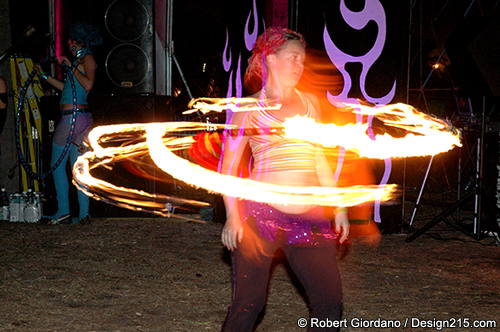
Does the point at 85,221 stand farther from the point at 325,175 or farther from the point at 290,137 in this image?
the point at 290,137

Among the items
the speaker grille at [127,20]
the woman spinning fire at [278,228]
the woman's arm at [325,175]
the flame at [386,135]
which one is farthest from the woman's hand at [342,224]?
the speaker grille at [127,20]

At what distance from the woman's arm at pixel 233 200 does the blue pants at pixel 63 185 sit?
5.62 m

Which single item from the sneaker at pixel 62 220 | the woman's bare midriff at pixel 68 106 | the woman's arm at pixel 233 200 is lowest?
the sneaker at pixel 62 220

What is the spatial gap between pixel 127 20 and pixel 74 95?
4.09 feet

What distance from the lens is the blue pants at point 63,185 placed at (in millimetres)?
8367

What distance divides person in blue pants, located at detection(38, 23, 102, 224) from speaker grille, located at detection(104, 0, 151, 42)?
41cm

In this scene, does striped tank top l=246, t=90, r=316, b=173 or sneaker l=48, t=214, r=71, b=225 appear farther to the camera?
sneaker l=48, t=214, r=71, b=225

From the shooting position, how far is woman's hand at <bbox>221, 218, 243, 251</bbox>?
3.06 meters

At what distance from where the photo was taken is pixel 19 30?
9867 millimetres

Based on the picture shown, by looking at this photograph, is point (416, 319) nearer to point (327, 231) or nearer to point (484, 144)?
point (327, 231)

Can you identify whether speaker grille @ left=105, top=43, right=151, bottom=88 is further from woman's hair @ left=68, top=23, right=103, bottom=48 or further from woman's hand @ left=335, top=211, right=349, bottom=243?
woman's hand @ left=335, top=211, right=349, bottom=243

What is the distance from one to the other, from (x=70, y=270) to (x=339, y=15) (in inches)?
164

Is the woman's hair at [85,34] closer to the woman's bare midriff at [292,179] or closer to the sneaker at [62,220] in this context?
the sneaker at [62,220]

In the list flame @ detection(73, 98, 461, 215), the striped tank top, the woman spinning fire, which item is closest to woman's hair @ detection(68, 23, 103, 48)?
flame @ detection(73, 98, 461, 215)
